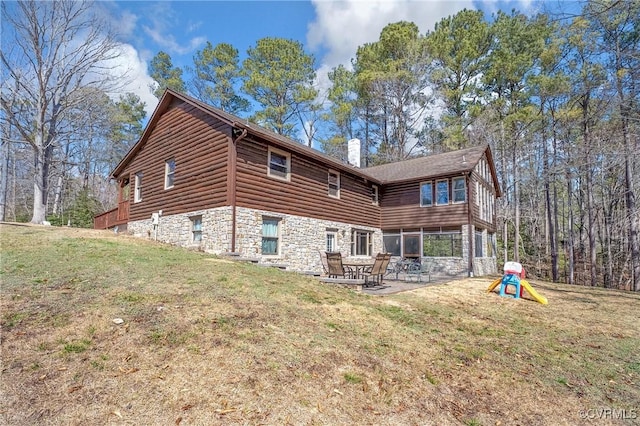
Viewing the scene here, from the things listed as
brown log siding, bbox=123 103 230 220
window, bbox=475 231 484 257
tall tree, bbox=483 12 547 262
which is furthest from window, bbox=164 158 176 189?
tall tree, bbox=483 12 547 262

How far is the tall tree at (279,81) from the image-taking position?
1020 inches

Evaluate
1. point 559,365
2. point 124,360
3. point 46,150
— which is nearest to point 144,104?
point 46,150

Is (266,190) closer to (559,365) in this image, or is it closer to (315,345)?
(315,345)

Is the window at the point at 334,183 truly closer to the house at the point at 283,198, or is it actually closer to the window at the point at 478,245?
the house at the point at 283,198

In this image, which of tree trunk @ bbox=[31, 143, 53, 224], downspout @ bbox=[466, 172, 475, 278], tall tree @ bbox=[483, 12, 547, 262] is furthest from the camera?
tall tree @ bbox=[483, 12, 547, 262]

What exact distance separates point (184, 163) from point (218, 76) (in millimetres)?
17282

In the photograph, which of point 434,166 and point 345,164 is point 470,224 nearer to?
point 434,166

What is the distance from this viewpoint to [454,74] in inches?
1015

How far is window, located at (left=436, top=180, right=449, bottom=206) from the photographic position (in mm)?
16297

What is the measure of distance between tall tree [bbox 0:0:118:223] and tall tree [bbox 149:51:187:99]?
10.3 meters

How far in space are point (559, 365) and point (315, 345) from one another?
3.24 metres

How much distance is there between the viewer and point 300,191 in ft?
42.3

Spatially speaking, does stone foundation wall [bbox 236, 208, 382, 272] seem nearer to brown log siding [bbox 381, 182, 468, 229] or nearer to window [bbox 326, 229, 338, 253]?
window [bbox 326, 229, 338, 253]

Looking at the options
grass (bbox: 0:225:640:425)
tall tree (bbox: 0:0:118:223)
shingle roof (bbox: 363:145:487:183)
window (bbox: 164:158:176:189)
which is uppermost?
tall tree (bbox: 0:0:118:223)
